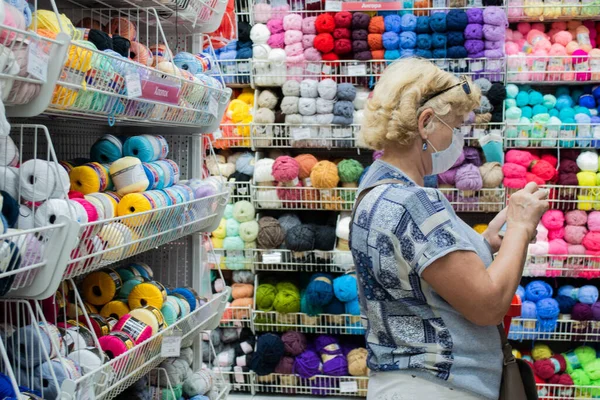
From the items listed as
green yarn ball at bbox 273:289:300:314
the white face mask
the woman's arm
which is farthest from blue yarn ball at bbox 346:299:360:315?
the woman's arm

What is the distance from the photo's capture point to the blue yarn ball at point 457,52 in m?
3.87

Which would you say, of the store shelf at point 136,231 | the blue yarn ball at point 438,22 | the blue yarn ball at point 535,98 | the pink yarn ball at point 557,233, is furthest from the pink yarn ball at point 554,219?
the store shelf at point 136,231

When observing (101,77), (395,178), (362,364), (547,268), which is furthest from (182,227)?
(547,268)

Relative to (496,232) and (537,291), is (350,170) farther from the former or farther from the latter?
(496,232)

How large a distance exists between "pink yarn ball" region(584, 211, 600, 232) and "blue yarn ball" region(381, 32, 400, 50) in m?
1.40

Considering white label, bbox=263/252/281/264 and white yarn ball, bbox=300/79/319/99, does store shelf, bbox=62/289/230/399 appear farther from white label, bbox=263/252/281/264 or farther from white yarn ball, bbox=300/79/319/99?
white yarn ball, bbox=300/79/319/99

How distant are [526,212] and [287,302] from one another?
2.60m

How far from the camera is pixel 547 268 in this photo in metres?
3.81

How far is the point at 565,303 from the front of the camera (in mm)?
3863

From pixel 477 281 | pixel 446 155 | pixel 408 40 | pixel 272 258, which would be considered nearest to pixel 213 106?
pixel 446 155

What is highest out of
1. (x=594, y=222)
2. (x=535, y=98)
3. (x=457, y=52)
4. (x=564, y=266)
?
(x=457, y=52)

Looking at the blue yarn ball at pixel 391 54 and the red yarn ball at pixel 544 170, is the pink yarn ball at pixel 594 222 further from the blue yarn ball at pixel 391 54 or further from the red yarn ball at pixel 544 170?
the blue yarn ball at pixel 391 54

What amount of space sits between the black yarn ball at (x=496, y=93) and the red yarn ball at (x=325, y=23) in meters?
0.94

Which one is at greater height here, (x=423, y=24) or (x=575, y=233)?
(x=423, y=24)
